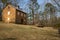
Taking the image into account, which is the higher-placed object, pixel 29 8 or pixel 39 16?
pixel 29 8

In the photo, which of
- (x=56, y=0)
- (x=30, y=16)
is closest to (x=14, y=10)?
(x=30, y=16)

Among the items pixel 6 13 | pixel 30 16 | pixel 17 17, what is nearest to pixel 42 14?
pixel 30 16

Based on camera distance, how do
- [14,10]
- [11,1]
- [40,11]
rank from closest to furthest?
[14,10], [40,11], [11,1]

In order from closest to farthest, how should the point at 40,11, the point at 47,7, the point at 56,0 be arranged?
the point at 56,0 → the point at 47,7 → the point at 40,11

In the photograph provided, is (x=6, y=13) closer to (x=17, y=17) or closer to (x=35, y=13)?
(x=17, y=17)

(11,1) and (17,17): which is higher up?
(11,1)

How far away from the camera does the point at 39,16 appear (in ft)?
165

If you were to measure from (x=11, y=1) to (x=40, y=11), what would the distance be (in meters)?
13.8

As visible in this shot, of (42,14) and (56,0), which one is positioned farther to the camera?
(42,14)

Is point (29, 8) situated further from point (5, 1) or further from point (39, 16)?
→ point (5, 1)

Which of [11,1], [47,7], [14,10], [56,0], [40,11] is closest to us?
[56,0]

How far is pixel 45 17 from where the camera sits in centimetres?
4825

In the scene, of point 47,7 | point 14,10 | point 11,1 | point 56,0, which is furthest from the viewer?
point 11,1

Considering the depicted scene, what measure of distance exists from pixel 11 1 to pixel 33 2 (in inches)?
397
